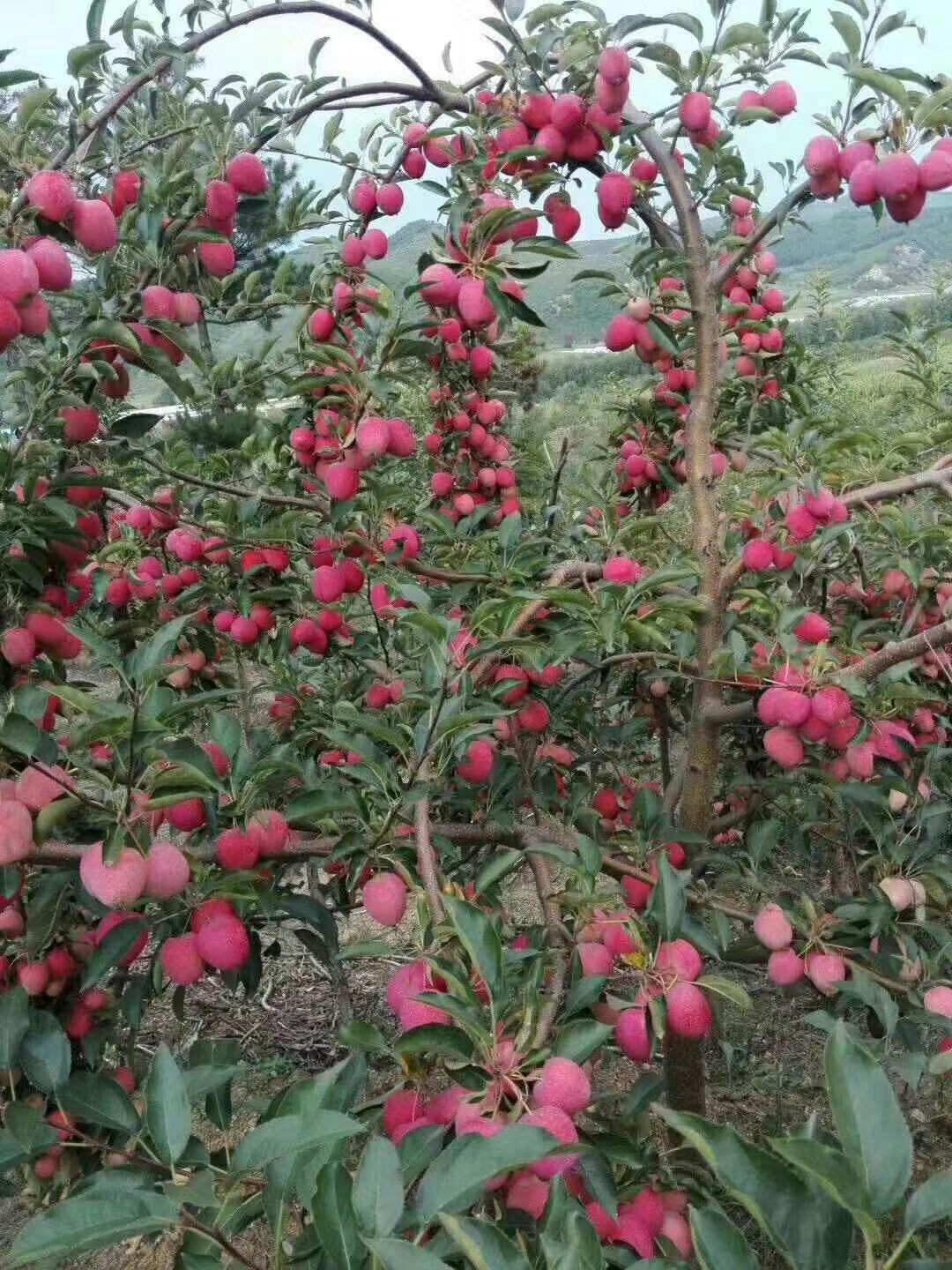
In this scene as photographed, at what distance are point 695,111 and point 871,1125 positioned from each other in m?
1.35

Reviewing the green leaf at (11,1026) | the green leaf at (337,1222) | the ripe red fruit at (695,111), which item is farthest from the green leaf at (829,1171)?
the ripe red fruit at (695,111)

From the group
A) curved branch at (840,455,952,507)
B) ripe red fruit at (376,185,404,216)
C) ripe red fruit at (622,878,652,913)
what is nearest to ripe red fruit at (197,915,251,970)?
ripe red fruit at (622,878,652,913)

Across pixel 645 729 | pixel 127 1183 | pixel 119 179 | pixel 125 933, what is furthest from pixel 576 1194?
pixel 645 729

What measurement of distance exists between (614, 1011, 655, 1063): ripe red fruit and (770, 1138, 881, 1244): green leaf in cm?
49

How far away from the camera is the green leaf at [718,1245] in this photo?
0.46 meters

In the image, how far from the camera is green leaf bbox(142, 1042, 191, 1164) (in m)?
0.67

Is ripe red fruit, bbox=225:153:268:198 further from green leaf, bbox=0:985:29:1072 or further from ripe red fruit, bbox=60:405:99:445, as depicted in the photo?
green leaf, bbox=0:985:29:1072

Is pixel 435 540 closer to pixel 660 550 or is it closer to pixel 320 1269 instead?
pixel 660 550

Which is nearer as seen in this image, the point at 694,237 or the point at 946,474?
the point at 946,474

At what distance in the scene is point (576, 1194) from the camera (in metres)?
0.82

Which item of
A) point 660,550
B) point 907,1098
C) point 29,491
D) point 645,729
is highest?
point 29,491

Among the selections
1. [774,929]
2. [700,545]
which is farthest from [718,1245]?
[700,545]

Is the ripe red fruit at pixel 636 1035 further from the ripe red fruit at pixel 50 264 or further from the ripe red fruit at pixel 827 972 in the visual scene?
the ripe red fruit at pixel 50 264

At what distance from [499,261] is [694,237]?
35 cm
